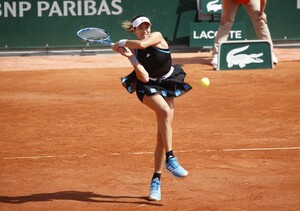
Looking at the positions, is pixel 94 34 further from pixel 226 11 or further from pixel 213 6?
pixel 213 6

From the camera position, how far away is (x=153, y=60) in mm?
9711

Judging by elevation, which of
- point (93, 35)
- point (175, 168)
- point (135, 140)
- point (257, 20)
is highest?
point (93, 35)

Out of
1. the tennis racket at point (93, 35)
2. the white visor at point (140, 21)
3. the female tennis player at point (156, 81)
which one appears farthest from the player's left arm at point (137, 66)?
the tennis racket at point (93, 35)

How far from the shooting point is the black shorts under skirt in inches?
379

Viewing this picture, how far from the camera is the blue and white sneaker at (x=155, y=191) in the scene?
966cm

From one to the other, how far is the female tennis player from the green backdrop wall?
11.1m

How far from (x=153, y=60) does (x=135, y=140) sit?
10.9 ft

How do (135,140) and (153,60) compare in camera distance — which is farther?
(135,140)

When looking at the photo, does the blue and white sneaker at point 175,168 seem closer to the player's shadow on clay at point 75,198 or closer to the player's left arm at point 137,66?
the player's shadow on clay at point 75,198

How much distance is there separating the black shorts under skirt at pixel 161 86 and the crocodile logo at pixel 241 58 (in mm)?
8736

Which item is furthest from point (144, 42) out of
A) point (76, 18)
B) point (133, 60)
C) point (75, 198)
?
point (76, 18)

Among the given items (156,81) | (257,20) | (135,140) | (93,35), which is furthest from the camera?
(257,20)

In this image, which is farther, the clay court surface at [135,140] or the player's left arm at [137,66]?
the clay court surface at [135,140]

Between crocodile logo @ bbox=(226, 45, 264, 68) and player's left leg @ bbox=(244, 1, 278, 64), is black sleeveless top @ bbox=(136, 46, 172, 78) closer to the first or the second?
crocodile logo @ bbox=(226, 45, 264, 68)
